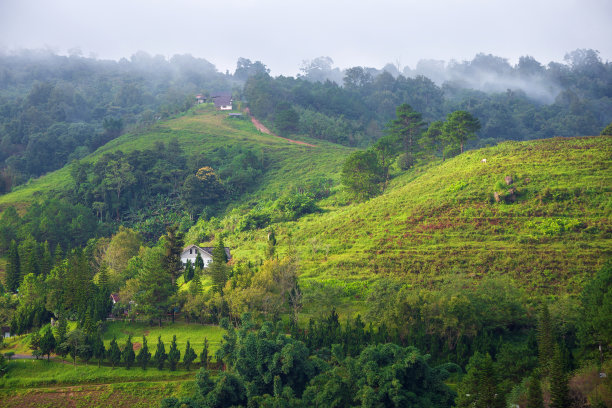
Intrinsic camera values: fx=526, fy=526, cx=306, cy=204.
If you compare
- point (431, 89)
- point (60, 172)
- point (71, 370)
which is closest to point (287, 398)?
point (71, 370)

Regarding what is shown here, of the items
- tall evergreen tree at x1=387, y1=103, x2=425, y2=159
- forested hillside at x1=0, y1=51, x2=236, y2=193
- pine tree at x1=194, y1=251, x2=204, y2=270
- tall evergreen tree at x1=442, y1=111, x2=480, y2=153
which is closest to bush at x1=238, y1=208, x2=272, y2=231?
pine tree at x1=194, y1=251, x2=204, y2=270

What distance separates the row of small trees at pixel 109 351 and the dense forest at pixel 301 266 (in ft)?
0.33

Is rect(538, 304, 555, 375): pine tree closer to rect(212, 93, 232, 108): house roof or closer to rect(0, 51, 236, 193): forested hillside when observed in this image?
rect(0, 51, 236, 193): forested hillside

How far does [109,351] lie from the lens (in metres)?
28.9

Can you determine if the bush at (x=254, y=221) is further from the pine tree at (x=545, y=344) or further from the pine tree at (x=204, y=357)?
the pine tree at (x=545, y=344)

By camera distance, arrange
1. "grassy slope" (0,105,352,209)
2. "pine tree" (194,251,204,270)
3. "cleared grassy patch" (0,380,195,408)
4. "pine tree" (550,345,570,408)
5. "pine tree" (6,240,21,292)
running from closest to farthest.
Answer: "pine tree" (550,345,570,408)
"cleared grassy patch" (0,380,195,408)
"pine tree" (194,251,204,270)
"pine tree" (6,240,21,292)
"grassy slope" (0,105,352,209)

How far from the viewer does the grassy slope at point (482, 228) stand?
113ft

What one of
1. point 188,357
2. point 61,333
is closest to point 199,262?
point 61,333

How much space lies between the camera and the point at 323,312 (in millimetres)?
30953

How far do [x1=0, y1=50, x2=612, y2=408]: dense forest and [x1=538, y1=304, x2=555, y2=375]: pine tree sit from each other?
0.45ft

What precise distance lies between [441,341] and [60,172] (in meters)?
67.4

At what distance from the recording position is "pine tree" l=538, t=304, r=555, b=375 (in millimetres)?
22078

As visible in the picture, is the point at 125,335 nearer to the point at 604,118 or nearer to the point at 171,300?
the point at 171,300

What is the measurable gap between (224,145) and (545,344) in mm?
61948
